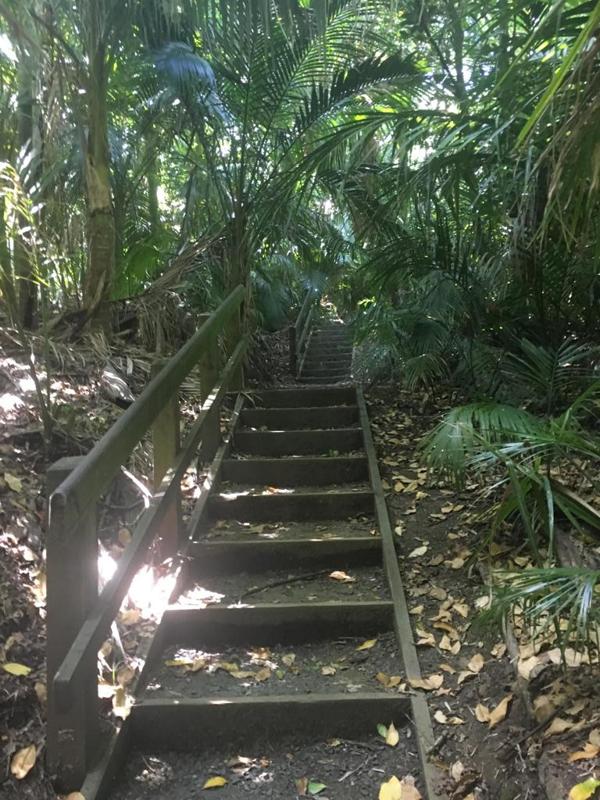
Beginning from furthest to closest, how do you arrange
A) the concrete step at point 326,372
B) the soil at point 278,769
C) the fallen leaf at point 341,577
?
the concrete step at point 326,372 → the fallen leaf at point 341,577 → the soil at point 278,769

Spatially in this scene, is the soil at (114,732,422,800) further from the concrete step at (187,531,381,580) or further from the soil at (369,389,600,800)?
the concrete step at (187,531,381,580)

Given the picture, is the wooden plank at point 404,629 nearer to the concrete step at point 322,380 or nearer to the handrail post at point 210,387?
the handrail post at point 210,387

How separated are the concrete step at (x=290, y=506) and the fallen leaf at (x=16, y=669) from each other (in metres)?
1.65

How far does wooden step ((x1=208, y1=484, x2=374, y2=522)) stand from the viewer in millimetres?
3779

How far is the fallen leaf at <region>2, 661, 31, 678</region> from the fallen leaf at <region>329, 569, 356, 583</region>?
145 centimetres

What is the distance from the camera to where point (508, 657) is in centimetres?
237

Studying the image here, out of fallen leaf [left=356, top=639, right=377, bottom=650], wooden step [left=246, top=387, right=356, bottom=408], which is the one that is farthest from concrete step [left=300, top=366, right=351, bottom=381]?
fallen leaf [left=356, top=639, right=377, bottom=650]

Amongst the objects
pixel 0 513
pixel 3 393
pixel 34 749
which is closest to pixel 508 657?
pixel 34 749

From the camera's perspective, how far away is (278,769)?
2205 mm

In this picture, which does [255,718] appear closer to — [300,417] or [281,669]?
[281,669]

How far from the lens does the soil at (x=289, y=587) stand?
3027 mm

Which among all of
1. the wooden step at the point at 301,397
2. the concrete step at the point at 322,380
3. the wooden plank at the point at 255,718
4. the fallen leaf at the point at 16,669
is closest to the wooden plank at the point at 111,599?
the fallen leaf at the point at 16,669

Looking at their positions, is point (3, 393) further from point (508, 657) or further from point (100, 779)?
point (508, 657)

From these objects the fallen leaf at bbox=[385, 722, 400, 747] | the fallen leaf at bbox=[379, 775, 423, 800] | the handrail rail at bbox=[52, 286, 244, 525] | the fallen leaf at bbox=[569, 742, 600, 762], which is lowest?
the fallen leaf at bbox=[385, 722, 400, 747]
